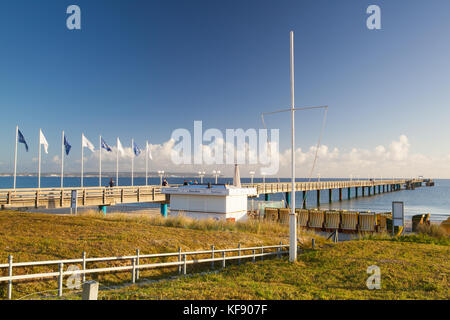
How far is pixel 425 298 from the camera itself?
671 centimetres

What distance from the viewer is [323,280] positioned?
8375mm

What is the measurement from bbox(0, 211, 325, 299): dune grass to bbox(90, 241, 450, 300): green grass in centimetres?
220

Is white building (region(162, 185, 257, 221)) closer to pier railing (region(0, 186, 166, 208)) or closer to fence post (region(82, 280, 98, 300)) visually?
pier railing (region(0, 186, 166, 208))

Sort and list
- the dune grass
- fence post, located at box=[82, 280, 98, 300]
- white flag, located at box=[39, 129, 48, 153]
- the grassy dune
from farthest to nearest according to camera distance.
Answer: white flag, located at box=[39, 129, 48, 153], the dune grass, the grassy dune, fence post, located at box=[82, 280, 98, 300]

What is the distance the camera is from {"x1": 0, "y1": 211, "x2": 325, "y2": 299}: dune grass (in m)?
9.02

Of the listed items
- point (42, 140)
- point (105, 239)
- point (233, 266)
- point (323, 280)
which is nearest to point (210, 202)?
point (105, 239)

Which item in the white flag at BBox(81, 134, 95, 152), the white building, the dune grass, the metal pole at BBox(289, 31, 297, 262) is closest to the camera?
the dune grass

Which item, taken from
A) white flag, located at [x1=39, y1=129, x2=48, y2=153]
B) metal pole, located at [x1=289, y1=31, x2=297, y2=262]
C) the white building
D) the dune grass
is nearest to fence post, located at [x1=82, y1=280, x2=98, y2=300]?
the dune grass

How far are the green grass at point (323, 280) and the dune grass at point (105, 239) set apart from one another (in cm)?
220

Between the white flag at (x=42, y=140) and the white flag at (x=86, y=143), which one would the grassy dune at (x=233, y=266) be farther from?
the white flag at (x=86, y=143)

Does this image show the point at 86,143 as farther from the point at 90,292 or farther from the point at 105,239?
Result: the point at 90,292

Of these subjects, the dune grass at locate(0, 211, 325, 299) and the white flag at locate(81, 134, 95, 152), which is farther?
the white flag at locate(81, 134, 95, 152)

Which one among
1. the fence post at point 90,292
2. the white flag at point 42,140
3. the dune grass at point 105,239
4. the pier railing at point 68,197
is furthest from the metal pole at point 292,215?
the white flag at point 42,140
